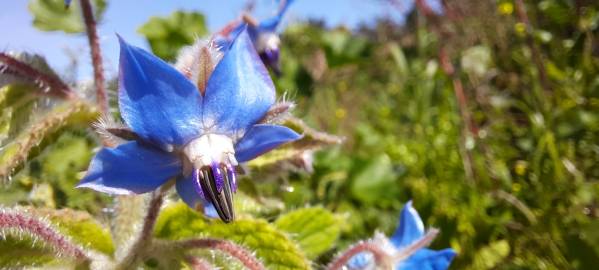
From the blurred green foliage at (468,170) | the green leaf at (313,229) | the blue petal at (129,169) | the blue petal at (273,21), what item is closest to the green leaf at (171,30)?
the blurred green foliage at (468,170)

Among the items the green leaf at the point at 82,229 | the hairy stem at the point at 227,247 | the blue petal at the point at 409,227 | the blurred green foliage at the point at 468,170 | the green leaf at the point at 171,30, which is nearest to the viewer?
the hairy stem at the point at 227,247

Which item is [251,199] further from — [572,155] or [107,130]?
[572,155]

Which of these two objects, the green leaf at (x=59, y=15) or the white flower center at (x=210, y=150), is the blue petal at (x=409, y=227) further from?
the green leaf at (x=59, y=15)

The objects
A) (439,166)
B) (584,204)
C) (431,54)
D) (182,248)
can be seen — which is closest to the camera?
(182,248)

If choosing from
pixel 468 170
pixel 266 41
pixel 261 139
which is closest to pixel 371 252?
pixel 261 139

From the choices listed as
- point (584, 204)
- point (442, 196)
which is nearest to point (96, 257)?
point (584, 204)
